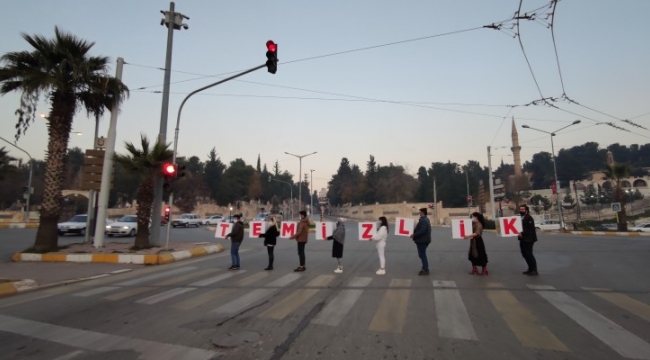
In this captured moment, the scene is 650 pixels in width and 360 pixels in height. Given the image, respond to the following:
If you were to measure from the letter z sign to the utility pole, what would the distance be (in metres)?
13.1

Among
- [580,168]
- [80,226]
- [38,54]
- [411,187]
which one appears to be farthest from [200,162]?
[580,168]

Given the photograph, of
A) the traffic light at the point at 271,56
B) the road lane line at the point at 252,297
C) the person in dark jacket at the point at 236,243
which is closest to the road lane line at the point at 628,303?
the road lane line at the point at 252,297

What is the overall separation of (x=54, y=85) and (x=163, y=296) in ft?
34.0

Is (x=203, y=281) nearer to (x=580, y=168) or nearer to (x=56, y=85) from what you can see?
(x=56, y=85)

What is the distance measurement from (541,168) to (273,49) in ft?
443

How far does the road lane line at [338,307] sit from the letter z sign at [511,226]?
5.05 m

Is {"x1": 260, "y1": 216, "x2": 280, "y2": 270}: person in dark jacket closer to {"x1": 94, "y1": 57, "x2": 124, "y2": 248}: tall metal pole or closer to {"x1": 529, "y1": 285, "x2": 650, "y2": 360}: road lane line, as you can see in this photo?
{"x1": 529, "y1": 285, "x2": 650, "y2": 360}: road lane line

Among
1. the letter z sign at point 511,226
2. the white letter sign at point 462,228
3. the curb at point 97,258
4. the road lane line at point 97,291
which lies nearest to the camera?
the road lane line at point 97,291

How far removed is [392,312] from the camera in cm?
618

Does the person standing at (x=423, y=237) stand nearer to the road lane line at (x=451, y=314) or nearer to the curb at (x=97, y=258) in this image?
the road lane line at (x=451, y=314)

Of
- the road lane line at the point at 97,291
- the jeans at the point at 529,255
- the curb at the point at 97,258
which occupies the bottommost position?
the road lane line at the point at 97,291

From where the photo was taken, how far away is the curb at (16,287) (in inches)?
318

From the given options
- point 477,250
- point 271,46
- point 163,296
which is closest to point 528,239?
point 477,250

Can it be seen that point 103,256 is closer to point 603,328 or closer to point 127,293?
point 127,293
